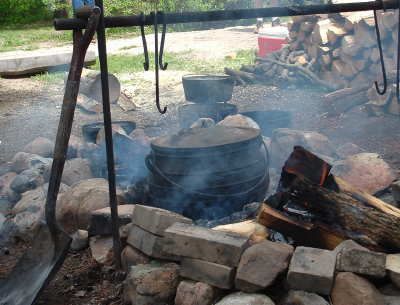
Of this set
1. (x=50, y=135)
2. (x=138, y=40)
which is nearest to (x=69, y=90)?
(x=50, y=135)

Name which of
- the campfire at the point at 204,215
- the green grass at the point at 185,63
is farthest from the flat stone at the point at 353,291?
the green grass at the point at 185,63

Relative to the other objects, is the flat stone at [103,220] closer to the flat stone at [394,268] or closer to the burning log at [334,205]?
the burning log at [334,205]

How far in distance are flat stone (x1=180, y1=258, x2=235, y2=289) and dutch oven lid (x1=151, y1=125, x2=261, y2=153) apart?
98cm

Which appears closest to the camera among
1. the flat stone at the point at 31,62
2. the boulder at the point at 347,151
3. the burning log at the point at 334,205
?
the burning log at the point at 334,205

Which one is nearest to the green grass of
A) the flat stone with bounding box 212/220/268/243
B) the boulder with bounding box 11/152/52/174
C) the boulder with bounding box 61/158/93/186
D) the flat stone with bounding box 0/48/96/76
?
the flat stone with bounding box 0/48/96/76

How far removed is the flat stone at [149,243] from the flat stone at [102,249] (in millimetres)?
299

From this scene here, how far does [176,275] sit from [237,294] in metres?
0.45

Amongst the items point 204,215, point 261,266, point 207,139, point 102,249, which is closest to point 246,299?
point 261,266

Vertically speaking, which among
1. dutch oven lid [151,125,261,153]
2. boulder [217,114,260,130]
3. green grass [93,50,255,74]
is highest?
dutch oven lid [151,125,261,153]

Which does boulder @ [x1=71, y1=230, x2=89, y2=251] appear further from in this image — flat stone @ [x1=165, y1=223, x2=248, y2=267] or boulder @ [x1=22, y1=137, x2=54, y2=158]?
boulder @ [x1=22, y1=137, x2=54, y2=158]

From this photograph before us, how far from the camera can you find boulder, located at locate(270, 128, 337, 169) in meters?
5.12

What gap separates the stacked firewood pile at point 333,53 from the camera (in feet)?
28.0

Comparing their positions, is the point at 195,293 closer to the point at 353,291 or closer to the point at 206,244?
the point at 206,244

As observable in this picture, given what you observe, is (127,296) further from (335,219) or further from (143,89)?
(143,89)
